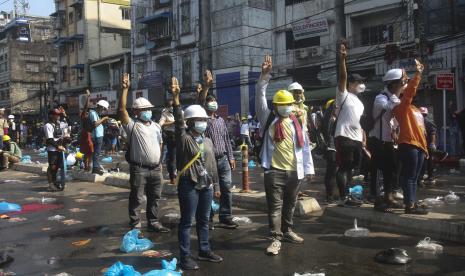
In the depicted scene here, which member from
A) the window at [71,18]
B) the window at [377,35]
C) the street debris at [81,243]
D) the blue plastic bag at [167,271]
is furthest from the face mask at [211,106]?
the window at [71,18]

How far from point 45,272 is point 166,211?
3324 mm

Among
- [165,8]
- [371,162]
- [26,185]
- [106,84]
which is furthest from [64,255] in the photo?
[106,84]

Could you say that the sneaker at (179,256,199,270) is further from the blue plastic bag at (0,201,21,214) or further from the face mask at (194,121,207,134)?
the blue plastic bag at (0,201,21,214)

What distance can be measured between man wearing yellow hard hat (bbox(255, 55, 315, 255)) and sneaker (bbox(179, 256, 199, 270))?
0.90 metres

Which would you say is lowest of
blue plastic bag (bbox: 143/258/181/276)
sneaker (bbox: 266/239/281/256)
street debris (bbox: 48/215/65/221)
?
street debris (bbox: 48/215/65/221)

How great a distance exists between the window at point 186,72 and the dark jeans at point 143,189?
3108cm

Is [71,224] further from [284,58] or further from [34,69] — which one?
[34,69]

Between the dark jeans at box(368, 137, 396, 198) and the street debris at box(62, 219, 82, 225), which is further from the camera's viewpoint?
the street debris at box(62, 219, 82, 225)

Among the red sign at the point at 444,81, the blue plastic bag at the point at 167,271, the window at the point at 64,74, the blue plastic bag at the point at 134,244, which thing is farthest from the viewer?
the window at the point at 64,74

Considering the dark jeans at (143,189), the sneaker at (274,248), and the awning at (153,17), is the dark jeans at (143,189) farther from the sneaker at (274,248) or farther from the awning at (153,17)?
the awning at (153,17)

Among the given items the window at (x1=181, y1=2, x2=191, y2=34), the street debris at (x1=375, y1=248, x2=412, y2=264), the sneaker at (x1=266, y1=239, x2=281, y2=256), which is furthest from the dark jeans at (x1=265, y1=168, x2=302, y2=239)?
the window at (x1=181, y1=2, x2=191, y2=34)

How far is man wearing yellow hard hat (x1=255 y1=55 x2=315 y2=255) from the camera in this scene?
5.54 m

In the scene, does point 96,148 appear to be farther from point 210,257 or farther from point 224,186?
point 210,257

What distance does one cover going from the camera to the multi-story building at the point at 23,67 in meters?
58.8
